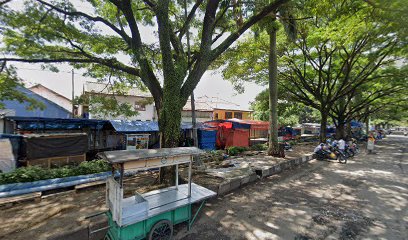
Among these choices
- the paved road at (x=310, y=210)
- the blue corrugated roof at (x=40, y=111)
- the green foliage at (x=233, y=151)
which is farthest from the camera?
the blue corrugated roof at (x=40, y=111)

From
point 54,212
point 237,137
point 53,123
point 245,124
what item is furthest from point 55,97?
point 54,212

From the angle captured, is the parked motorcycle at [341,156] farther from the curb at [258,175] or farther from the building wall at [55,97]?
the building wall at [55,97]

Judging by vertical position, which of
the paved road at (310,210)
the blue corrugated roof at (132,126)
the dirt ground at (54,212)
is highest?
the blue corrugated roof at (132,126)

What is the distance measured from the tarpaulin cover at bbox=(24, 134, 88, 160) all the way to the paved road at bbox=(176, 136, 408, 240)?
7.79 metres

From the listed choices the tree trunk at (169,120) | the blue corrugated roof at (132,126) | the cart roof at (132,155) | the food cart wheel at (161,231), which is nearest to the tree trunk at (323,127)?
the blue corrugated roof at (132,126)

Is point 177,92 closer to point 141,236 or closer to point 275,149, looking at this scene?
point 141,236

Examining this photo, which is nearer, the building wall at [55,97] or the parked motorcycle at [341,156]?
the parked motorcycle at [341,156]

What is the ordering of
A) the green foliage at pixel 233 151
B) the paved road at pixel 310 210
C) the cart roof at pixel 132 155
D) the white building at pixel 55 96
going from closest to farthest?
the cart roof at pixel 132 155 → the paved road at pixel 310 210 → the green foliage at pixel 233 151 → the white building at pixel 55 96

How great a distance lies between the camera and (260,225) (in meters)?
5.00

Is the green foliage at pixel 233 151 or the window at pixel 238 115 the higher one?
the window at pixel 238 115

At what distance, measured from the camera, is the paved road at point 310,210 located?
468 centimetres

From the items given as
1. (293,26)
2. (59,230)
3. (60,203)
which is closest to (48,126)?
(60,203)

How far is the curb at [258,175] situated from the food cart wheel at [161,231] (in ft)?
9.65

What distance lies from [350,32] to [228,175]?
9.11 m
